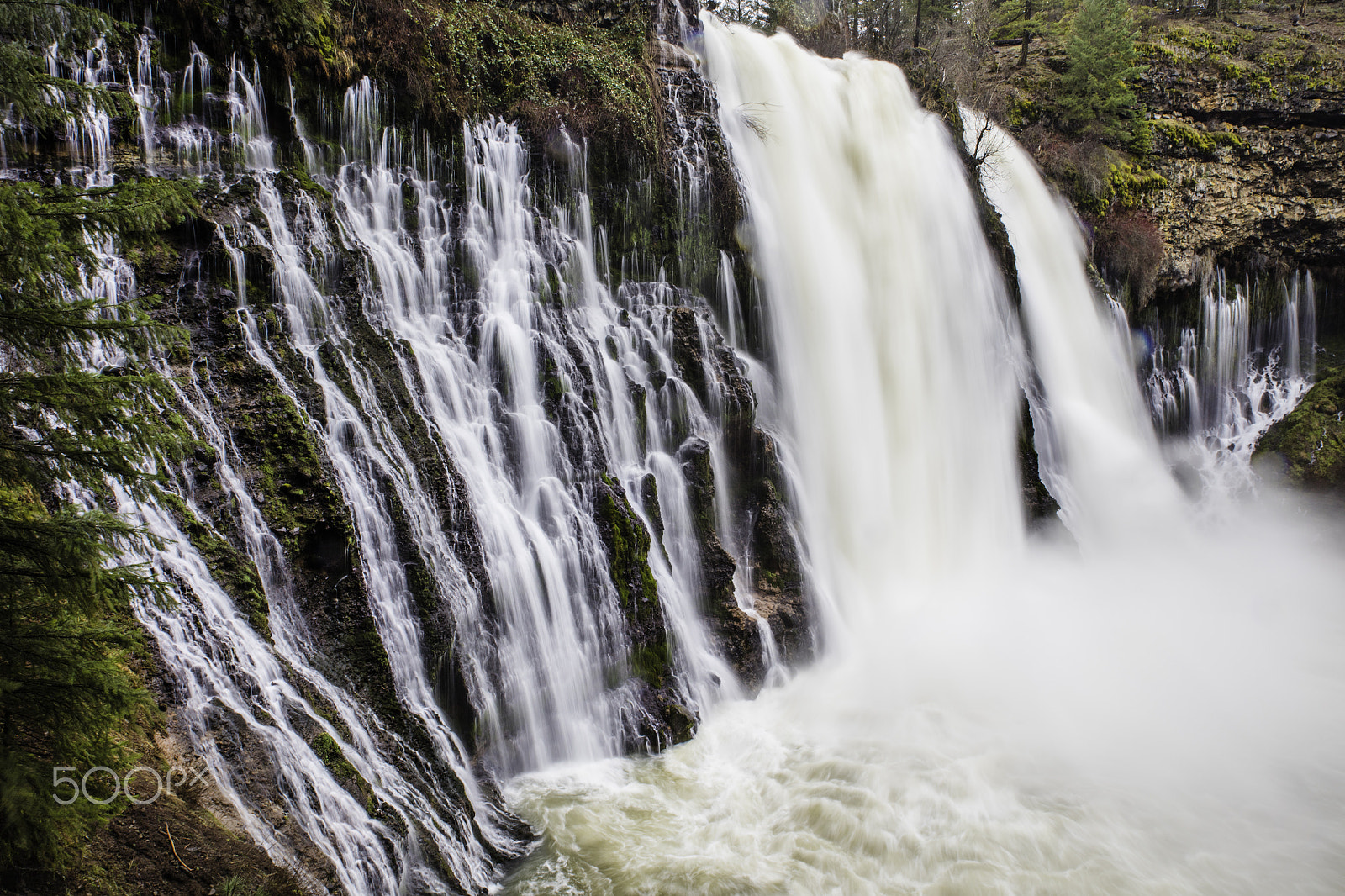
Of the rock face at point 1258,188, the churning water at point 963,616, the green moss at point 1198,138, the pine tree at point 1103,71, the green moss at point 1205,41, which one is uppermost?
the green moss at point 1205,41

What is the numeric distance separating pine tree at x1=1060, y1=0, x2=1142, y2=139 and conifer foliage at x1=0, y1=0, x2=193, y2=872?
22.8m

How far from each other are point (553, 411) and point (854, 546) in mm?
5470

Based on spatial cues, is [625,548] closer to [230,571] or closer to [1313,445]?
[230,571]

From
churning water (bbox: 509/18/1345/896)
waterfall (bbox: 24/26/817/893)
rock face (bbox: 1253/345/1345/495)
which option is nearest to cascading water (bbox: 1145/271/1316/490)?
rock face (bbox: 1253/345/1345/495)

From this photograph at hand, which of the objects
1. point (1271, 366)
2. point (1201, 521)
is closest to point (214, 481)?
point (1201, 521)

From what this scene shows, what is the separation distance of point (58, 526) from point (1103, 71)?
80.9ft

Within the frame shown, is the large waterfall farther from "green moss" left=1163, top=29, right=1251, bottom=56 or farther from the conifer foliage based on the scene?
"green moss" left=1163, top=29, right=1251, bottom=56

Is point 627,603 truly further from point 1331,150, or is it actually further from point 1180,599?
point 1331,150

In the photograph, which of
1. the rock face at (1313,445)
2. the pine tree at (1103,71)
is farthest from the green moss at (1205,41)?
the rock face at (1313,445)

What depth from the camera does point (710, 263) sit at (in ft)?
39.8

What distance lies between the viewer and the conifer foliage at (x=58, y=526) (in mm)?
3219

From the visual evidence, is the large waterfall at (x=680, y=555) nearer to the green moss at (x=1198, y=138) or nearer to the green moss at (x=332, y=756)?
the green moss at (x=332, y=756)

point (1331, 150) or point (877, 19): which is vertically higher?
point (877, 19)

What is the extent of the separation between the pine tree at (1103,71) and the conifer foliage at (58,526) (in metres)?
22.8
